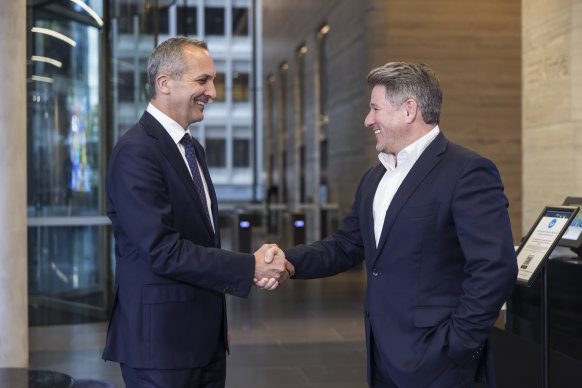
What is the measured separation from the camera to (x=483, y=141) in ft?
37.4

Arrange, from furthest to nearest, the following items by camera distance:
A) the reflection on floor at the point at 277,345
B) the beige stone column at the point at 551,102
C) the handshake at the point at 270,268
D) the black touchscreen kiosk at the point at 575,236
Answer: the beige stone column at the point at 551,102 → the reflection on floor at the point at 277,345 → the black touchscreen kiosk at the point at 575,236 → the handshake at the point at 270,268

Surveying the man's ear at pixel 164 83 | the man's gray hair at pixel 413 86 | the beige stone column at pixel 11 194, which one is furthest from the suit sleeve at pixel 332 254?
the beige stone column at pixel 11 194

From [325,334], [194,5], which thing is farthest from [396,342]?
[194,5]

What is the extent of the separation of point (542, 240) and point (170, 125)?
2.05 metres

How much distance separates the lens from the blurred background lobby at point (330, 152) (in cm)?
551

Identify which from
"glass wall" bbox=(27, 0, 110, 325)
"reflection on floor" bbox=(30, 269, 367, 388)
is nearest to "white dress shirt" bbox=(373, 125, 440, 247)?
"reflection on floor" bbox=(30, 269, 367, 388)

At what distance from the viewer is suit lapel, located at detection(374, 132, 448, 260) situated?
2.55 m

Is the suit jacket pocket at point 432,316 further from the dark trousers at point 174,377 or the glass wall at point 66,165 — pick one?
the glass wall at point 66,165

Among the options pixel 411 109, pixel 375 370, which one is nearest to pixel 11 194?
pixel 375 370

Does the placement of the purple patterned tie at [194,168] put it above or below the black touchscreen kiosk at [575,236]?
above

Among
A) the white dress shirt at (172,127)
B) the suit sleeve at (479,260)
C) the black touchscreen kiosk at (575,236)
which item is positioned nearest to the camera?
the suit sleeve at (479,260)

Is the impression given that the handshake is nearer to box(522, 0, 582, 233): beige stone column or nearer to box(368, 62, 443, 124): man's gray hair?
box(368, 62, 443, 124): man's gray hair

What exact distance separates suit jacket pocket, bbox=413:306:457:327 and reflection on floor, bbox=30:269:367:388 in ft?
10.1

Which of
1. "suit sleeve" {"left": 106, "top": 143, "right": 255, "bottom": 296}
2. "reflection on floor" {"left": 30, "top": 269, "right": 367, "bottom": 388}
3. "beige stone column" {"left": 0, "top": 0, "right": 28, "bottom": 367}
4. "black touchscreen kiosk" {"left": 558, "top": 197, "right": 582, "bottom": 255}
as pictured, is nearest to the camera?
"suit sleeve" {"left": 106, "top": 143, "right": 255, "bottom": 296}
